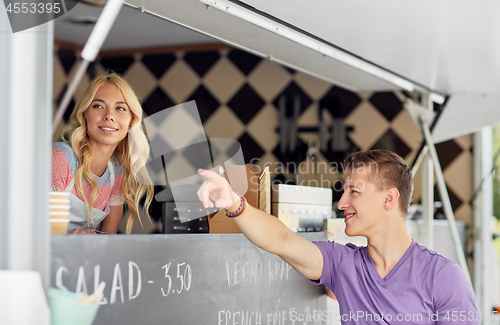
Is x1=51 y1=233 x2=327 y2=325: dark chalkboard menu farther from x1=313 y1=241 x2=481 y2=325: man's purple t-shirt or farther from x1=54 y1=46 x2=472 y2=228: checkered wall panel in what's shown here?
x1=54 y1=46 x2=472 y2=228: checkered wall panel

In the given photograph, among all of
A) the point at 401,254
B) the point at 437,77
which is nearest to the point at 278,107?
the point at 437,77

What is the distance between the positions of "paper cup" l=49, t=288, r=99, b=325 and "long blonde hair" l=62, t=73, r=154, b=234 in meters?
0.49

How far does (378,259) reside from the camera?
1246 millimetres

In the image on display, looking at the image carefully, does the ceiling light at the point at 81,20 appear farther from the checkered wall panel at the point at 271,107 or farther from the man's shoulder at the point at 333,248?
the man's shoulder at the point at 333,248

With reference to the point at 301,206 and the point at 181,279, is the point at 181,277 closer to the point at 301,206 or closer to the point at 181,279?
the point at 181,279

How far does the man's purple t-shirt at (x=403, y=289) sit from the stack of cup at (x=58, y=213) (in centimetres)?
70

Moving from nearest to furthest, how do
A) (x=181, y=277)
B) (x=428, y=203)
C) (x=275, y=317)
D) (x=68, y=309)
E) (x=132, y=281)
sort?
(x=68, y=309) < (x=132, y=281) < (x=181, y=277) < (x=275, y=317) < (x=428, y=203)

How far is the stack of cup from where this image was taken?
781mm

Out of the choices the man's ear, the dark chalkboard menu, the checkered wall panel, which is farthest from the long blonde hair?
the checkered wall panel

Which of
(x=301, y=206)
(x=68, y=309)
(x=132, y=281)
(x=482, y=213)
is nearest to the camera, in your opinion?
(x=68, y=309)

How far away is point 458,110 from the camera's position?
234 centimetres

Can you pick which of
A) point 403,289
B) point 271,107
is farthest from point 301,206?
point 271,107

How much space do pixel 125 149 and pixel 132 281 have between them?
57 centimetres

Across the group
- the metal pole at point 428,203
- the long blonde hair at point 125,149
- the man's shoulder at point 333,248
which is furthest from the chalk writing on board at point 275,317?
the metal pole at point 428,203
